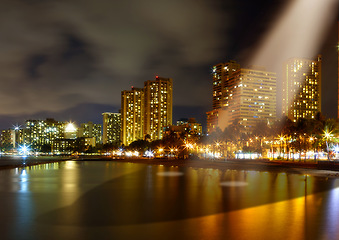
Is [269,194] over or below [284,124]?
below

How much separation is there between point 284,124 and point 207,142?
46064mm

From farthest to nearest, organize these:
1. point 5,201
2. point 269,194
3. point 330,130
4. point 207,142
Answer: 1. point 207,142
2. point 330,130
3. point 269,194
4. point 5,201

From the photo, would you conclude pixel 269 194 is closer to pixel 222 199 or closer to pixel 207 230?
pixel 222 199

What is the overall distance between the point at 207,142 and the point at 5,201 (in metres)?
111

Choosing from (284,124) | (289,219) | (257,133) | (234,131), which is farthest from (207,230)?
(234,131)

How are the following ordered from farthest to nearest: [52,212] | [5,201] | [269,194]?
[269,194] → [5,201] → [52,212]

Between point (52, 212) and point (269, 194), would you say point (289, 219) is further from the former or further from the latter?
point (52, 212)

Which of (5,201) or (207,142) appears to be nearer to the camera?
(5,201)

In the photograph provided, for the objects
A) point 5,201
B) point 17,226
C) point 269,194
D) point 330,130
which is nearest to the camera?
point 17,226

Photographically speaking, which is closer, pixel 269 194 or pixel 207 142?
pixel 269 194

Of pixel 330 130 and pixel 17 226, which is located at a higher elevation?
pixel 330 130

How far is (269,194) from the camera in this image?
20.4 metres

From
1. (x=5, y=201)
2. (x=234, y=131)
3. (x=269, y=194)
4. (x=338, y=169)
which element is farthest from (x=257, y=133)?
(x=5, y=201)

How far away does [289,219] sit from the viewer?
13.1 meters
